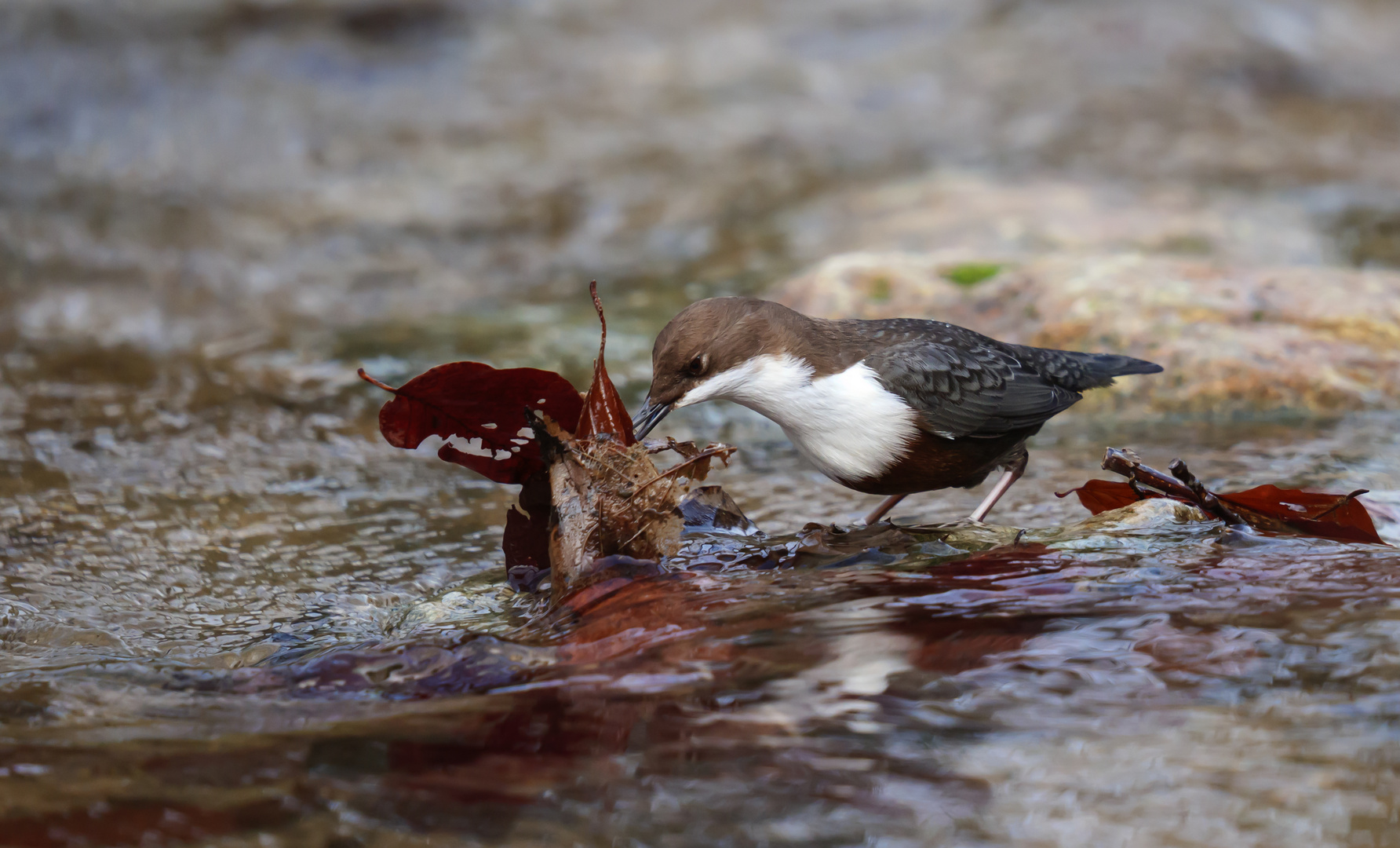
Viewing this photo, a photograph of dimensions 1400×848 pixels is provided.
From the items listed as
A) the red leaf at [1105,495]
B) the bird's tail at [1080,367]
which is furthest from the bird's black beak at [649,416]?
the bird's tail at [1080,367]

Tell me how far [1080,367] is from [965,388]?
657 millimetres

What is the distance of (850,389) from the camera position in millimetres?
3186

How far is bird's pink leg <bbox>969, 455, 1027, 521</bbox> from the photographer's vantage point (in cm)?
342

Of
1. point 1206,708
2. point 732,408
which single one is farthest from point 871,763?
point 732,408

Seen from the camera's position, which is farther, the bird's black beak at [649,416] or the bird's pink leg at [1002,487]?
the bird's pink leg at [1002,487]

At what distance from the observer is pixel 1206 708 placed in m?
2.11

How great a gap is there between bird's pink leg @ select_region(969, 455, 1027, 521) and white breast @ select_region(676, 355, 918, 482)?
14.6 inches

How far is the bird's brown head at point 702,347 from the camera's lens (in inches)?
123

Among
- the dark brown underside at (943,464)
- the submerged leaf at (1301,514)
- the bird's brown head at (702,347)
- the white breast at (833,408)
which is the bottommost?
the submerged leaf at (1301,514)

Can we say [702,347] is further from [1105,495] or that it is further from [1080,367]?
[1080,367]

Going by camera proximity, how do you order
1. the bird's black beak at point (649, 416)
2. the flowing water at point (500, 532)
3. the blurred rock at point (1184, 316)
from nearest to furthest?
1. the flowing water at point (500, 532)
2. the bird's black beak at point (649, 416)
3. the blurred rock at point (1184, 316)

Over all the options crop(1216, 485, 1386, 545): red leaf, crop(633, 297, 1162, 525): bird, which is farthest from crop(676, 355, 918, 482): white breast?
crop(1216, 485, 1386, 545): red leaf

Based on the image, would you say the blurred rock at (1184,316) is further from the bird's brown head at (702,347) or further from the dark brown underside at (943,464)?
the bird's brown head at (702,347)

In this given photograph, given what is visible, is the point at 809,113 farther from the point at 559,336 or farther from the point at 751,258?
the point at 559,336
